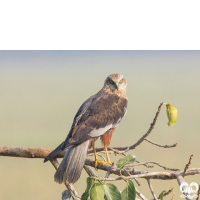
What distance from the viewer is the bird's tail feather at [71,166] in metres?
2.57

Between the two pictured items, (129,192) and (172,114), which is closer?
(129,192)

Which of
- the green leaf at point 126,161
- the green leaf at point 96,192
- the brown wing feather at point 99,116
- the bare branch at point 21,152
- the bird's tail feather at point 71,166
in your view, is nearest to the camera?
the green leaf at point 96,192

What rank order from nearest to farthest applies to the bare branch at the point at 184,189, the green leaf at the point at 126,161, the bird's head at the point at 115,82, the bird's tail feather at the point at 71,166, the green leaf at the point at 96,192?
the bare branch at the point at 184,189 → the green leaf at the point at 96,192 → the green leaf at the point at 126,161 → the bird's tail feather at the point at 71,166 → the bird's head at the point at 115,82

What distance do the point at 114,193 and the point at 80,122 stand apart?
121cm

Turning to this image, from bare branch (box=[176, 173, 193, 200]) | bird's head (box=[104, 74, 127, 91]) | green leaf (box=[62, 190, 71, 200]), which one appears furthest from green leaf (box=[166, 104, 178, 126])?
bird's head (box=[104, 74, 127, 91])

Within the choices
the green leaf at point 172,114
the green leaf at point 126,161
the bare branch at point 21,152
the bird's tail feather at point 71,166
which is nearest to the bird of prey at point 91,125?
the bird's tail feather at point 71,166

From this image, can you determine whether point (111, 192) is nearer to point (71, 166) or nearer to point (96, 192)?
point (96, 192)

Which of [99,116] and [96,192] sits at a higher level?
[99,116]

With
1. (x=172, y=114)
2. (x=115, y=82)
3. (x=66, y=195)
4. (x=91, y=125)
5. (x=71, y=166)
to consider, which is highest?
(x=115, y=82)

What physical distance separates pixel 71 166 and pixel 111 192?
85 cm

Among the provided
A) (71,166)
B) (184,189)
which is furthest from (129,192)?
(71,166)

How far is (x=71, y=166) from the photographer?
263 cm

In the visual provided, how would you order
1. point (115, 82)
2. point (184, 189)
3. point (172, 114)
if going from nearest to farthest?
point (184, 189) < point (172, 114) < point (115, 82)

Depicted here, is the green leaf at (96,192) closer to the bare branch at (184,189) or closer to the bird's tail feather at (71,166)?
the bare branch at (184,189)
